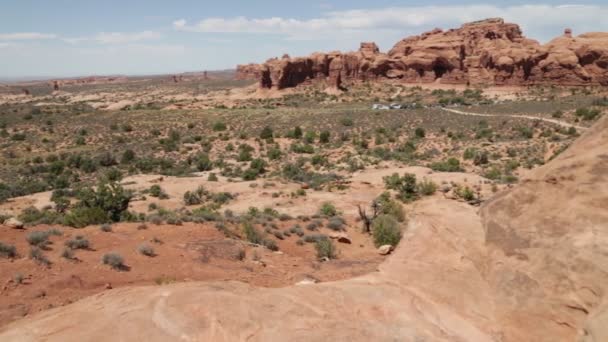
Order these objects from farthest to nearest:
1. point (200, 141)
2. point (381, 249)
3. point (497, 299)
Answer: point (200, 141)
point (381, 249)
point (497, 299)

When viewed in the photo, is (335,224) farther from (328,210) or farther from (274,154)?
(274,154)

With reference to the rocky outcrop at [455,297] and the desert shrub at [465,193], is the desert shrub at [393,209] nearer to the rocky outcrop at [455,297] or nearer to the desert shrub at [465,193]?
the desert shrub at [465,193]

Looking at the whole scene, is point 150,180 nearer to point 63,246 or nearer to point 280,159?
point 280,159

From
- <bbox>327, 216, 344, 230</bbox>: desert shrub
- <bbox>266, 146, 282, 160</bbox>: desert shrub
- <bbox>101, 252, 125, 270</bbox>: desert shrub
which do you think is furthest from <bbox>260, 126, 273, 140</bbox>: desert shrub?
<bbox>101, 252, 125, 270</bbox>: desert shrub

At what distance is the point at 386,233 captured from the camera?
16531 millimetres

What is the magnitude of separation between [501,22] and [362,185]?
269ft

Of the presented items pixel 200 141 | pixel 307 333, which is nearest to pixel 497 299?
pixel 307 333

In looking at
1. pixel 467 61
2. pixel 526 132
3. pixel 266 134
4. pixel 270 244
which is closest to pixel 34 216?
pixel 270 244

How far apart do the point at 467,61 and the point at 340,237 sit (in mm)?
71506

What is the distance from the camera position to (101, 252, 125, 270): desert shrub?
11.4 meters

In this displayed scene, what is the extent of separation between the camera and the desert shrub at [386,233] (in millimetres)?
16281

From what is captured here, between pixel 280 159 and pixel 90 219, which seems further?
pixel 280 159

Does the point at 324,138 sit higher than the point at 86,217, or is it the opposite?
the point at 86,217

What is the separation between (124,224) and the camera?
1568 cm
